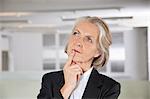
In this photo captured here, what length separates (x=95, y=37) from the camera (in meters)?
1.02

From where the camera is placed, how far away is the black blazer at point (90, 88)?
3.31 ft

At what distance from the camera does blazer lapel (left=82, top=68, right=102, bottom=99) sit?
1021 millimetres

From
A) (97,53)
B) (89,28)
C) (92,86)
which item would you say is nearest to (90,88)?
(92,86)

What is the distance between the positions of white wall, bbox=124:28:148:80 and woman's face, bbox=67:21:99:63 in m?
0.33

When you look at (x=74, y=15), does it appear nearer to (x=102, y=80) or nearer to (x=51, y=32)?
(x=51, y=32)

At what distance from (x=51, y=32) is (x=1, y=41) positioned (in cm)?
31

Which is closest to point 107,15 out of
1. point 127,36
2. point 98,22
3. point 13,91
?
point 127,36

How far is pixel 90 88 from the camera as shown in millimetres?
1034

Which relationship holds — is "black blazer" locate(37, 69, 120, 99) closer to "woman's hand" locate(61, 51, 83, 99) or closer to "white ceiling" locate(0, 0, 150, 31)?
"woman's hand" locate(61, 51, 83, 99)

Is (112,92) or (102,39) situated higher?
(102,39)

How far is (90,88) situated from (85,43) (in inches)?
7.7

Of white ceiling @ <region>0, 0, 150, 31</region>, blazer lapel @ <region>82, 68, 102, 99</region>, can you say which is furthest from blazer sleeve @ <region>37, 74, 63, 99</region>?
white ceiling @ <region>0, 0, 150, 31</region>

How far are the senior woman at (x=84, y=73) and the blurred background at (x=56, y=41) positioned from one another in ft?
0.70

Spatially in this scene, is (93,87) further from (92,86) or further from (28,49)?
(28,49)
